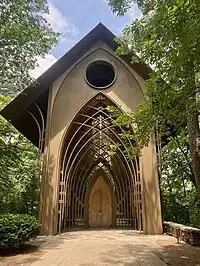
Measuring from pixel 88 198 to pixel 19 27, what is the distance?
10.6m

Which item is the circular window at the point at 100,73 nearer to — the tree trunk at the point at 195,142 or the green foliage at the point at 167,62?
the green foliage at the point at 167,62

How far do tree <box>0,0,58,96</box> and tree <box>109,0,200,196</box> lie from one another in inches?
79.6

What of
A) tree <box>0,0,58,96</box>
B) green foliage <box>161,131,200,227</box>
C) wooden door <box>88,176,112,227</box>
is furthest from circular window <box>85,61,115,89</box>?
wooden door <box>88,176,112,227</box>

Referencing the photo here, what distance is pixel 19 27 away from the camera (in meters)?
5.95

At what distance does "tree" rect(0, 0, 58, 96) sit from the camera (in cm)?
593

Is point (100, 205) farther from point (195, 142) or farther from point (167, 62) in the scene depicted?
point (167, 62)

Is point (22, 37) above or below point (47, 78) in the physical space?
below

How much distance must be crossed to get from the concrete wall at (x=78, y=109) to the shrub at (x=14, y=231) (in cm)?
241

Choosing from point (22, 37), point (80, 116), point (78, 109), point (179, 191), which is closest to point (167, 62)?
point (22, 37)

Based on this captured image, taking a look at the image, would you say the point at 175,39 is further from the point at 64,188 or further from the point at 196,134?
the point at 64,188

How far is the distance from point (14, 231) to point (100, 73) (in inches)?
334

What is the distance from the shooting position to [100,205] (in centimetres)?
1412

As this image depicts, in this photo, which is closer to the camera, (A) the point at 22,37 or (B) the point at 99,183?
(A) the point at 22,37

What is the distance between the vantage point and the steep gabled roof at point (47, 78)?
977 centimetres
